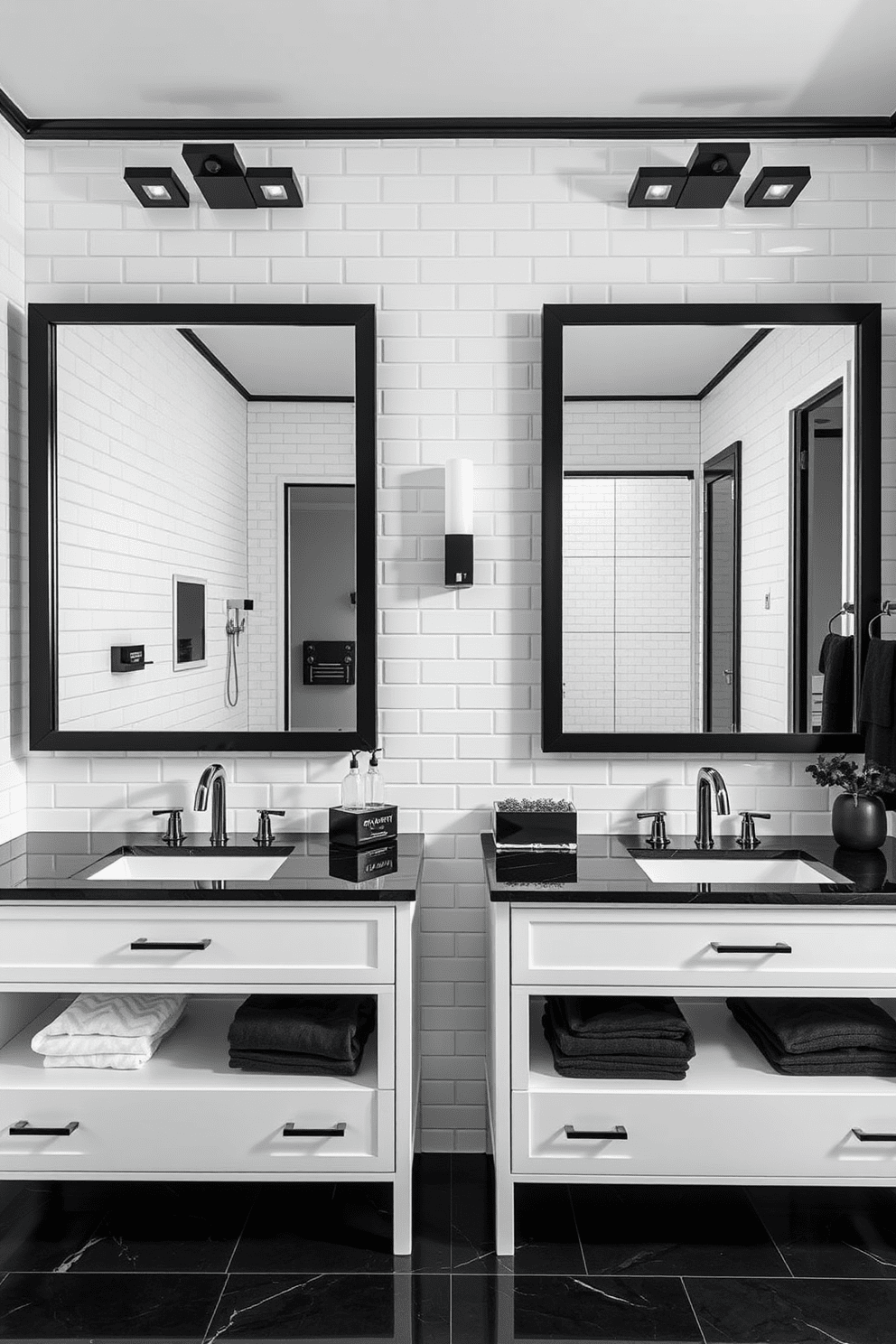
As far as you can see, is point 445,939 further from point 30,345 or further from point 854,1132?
point 30,345

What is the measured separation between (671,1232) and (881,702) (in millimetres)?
1342

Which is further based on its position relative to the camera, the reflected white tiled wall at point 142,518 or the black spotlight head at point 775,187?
the reflected white tiled wall at point 142,518

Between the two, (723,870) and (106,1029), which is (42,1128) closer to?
(106,1029)

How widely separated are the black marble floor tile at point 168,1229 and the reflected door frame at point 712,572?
1.66m

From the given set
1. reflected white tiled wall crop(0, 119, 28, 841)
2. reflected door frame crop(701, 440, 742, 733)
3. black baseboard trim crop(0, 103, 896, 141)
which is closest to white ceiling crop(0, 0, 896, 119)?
black baseboard trim crop(0, 103, 896, 141)

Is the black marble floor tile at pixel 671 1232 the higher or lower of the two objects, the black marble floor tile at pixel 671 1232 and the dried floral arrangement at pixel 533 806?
the lower

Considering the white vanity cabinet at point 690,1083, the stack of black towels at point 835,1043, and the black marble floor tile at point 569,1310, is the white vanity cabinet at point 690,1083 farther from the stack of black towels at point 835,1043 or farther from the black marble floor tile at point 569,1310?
the black marble floor tile at point 569,1310

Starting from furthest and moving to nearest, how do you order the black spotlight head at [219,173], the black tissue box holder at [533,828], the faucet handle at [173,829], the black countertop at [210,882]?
the faucet handle at [173,829] → the black spotlight head at [219,173] → the black tissue box holder at [533,828] → the black countertop at [210,882]

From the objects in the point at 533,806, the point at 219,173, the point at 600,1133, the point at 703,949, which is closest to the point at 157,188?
the point at 219,173

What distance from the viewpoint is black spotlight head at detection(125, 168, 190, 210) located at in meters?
2.53

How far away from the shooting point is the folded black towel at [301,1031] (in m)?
2.23

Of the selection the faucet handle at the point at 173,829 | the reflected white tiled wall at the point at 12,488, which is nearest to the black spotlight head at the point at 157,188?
the reflected white tiled wall at the point at 12,488

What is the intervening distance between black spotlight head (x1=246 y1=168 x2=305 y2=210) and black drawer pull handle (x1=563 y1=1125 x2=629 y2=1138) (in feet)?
7.65

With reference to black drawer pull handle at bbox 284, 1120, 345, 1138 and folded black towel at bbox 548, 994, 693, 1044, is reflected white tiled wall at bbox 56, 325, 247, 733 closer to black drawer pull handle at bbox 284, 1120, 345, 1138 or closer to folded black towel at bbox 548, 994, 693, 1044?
black drawer pull handle at bbox 284, 1120, 345, 1138
